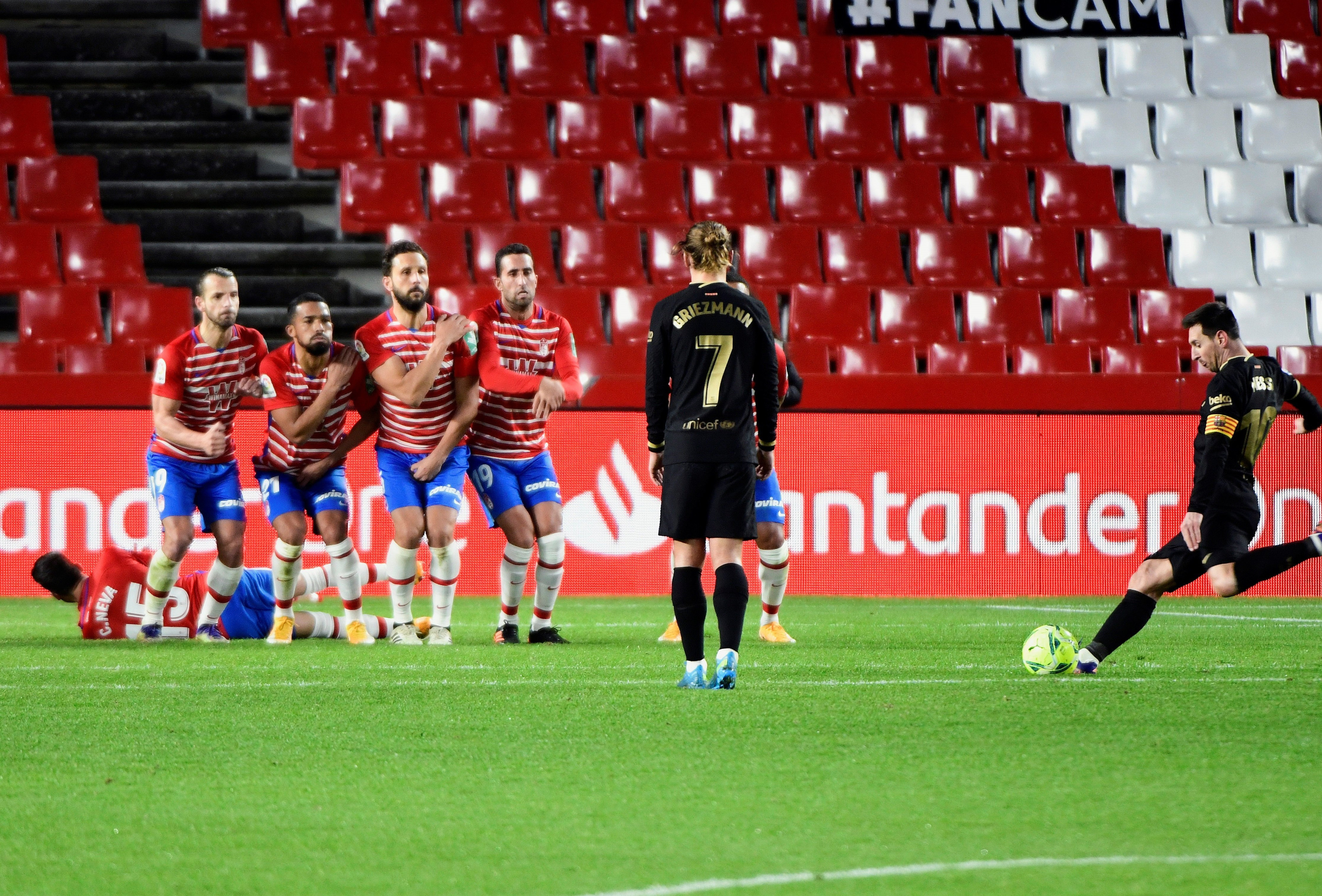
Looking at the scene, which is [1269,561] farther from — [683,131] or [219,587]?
[683,131]

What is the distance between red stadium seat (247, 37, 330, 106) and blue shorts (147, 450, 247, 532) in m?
7.34

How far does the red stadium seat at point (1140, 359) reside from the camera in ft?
42.5

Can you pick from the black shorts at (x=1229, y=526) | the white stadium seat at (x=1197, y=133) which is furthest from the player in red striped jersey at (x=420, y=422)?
the white stadium seat at (x=1197, y=133)

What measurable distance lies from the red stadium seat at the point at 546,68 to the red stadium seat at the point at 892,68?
260cm

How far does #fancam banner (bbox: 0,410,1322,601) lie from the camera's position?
11320 mm

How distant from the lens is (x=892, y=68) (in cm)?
1568

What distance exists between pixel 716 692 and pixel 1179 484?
6.67 meters

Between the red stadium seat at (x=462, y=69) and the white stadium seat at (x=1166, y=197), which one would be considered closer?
the white stadium seat at (x=1166, y=197)

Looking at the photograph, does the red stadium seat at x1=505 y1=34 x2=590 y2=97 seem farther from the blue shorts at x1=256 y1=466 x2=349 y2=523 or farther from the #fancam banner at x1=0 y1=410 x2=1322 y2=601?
the blue shorts at x1=256 y1=466 x2=349 y2=523

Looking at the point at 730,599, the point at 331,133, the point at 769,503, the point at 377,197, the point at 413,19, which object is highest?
the point at 413,19

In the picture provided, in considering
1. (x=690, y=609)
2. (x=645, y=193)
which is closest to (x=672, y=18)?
(x=645, y=193)

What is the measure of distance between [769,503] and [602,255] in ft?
18.2

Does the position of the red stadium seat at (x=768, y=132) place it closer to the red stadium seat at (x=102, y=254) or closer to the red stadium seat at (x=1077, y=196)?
the red stadium seat at (x=1077, y=196)

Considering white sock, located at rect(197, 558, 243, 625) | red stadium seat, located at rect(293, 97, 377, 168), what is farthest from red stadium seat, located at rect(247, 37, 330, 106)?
white sock, located at rect(197, 558, 243, 625)
